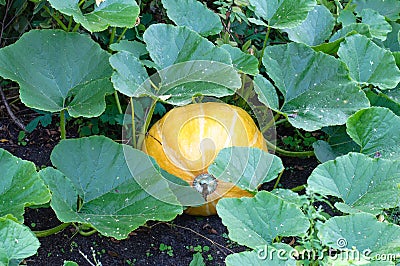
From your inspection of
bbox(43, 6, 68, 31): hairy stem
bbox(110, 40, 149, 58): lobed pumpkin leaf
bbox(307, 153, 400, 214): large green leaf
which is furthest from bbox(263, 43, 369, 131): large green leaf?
bbox(43, 6, 68, 31): hairy stem

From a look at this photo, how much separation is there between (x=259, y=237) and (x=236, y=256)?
0.19 m

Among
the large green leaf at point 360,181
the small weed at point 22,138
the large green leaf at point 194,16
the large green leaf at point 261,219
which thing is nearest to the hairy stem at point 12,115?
the small weed at point 22,138

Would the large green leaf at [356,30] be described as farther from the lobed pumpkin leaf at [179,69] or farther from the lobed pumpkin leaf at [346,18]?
the lobed pumpkin leaf at [179,69]

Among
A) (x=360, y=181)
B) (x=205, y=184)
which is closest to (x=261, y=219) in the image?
(x=360, y=181)

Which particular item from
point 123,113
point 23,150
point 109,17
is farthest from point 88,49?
point 23,150

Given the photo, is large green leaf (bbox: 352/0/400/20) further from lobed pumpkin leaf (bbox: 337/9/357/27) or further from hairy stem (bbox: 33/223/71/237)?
hairy stem (bbox: 33/223/71/237)

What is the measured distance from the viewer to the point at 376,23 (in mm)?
3041

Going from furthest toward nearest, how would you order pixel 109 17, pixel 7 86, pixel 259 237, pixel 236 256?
pixel 7 86 → pixel 109 17 → pixel 259 237 → pixel 236 256

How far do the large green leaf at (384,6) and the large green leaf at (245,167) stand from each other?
1.44 meters

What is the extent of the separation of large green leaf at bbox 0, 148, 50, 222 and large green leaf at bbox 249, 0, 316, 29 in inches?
49.7

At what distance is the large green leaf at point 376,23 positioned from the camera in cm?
298

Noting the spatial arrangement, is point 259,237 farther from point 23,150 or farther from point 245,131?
point 23,150

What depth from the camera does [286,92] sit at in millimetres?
2635

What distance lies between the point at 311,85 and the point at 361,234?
3.27ft
